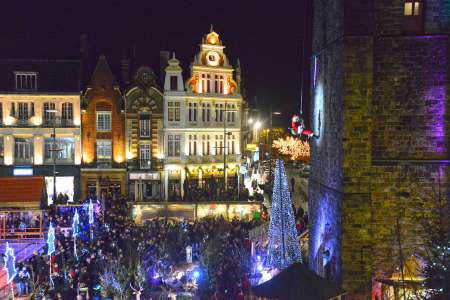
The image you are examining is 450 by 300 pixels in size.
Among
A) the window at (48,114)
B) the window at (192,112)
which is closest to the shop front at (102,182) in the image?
the window at (48,114)

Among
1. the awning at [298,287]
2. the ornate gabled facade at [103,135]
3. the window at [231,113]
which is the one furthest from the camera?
the window at [231,113]

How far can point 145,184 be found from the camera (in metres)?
41.5

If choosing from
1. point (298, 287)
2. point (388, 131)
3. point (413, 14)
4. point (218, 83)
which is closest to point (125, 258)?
point (298, 287)

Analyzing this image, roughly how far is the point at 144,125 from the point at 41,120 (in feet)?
24.6

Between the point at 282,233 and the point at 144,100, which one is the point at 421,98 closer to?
the point at 282,233

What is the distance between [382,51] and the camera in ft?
47.8

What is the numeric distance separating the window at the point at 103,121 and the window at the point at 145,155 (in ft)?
9.55

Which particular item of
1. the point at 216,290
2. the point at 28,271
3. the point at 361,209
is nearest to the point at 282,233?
the point at 216,290

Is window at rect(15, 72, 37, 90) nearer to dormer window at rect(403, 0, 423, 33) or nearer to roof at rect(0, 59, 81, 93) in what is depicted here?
roof at rect(0, 59, 81, 93)

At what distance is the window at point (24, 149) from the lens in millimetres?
39406

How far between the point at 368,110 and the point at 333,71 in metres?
2.00

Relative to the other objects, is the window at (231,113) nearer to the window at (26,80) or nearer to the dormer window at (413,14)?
the window at (26,80)

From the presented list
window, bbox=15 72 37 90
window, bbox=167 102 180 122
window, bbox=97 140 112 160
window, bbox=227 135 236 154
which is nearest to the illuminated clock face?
window, bbox=167 102 180 122

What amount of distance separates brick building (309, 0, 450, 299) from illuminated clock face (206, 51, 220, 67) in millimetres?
27354
